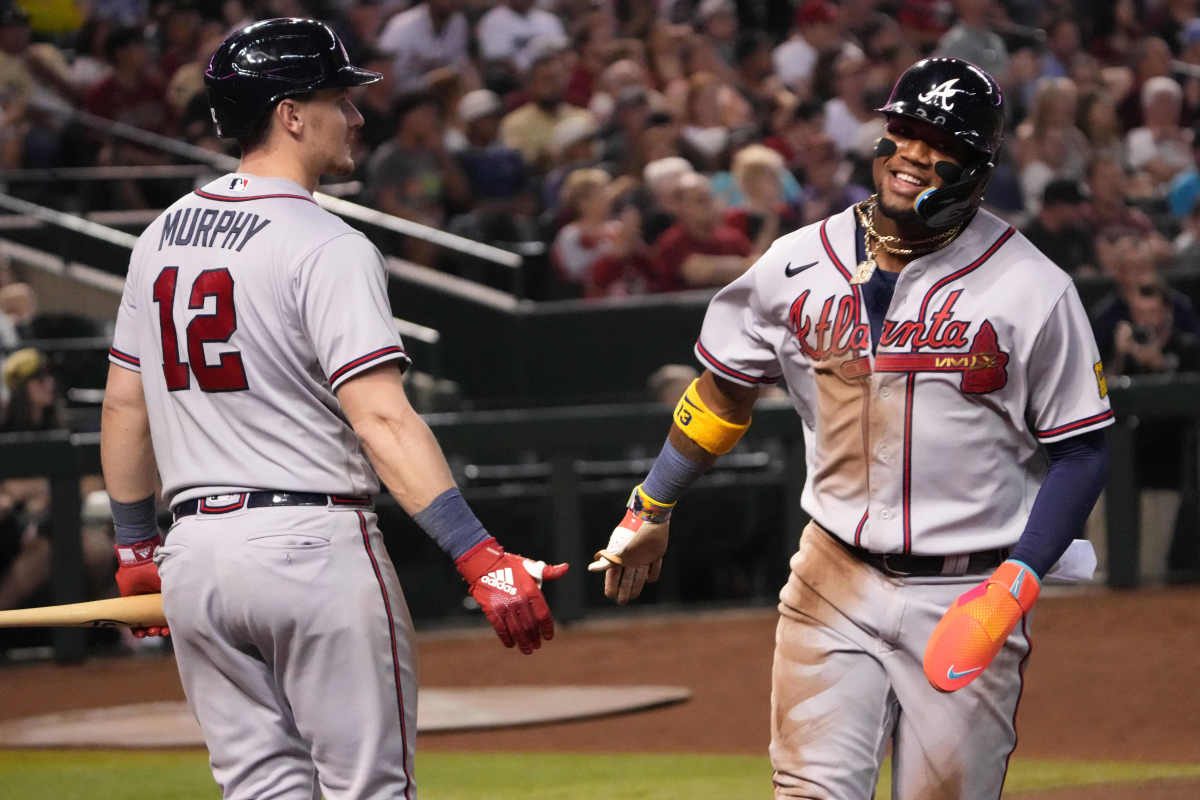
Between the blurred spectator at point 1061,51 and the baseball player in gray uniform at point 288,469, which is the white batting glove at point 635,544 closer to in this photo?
the baseball player in gray uniform at point 288,469

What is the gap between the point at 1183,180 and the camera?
13320mm

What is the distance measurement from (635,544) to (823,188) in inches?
324

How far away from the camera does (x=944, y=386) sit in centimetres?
385

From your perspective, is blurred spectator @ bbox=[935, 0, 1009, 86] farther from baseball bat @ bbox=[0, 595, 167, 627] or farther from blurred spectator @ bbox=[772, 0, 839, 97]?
baseball bat @ bbox=[0, 595, 167, 627]

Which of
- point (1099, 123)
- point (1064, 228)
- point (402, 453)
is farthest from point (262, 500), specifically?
point (1099, 123)

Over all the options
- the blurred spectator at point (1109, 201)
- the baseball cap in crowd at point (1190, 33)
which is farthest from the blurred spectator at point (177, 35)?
the baseball cap in crowd at point (1190, 33)

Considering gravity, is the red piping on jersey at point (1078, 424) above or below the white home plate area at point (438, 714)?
above

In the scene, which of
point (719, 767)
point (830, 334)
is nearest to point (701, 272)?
point (719, 767)

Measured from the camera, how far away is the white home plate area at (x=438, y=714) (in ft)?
26.1

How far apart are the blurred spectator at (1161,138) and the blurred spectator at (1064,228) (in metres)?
1.77

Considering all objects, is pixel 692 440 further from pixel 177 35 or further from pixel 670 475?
pixel 177 35


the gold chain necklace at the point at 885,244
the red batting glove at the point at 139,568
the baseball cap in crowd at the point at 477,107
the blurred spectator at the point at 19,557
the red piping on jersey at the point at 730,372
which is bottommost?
the blurred spectator at the point at 19,557

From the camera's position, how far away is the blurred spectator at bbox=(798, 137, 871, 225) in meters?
12.2

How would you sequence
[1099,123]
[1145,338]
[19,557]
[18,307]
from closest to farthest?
[19,557] < [1145,338] < [18,307] < [1099,123]
